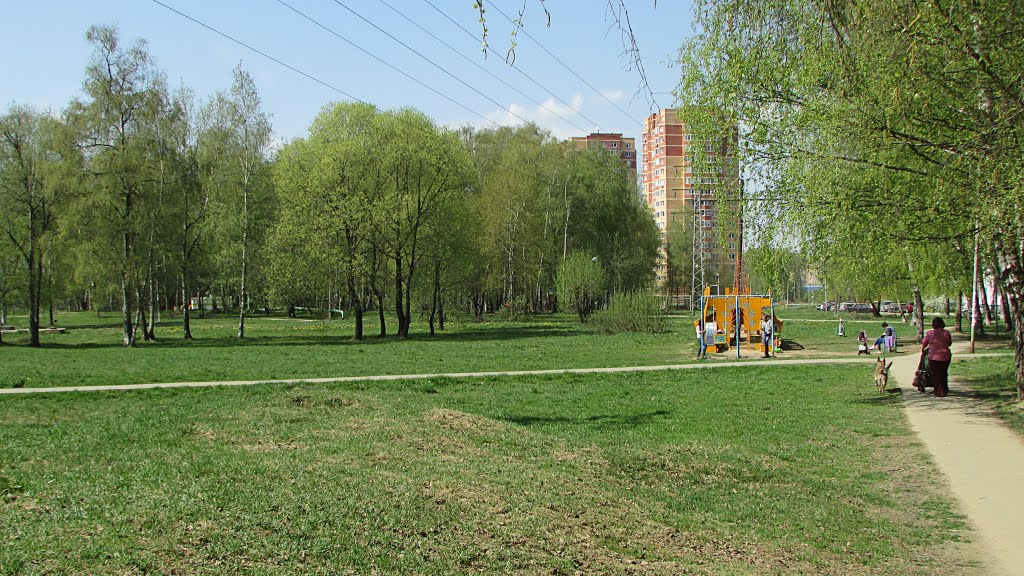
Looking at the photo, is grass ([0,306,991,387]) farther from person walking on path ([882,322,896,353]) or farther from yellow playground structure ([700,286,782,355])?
person walking on path ([882,322,896,353])

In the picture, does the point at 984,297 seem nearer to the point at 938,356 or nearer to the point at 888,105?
the point at 938,356

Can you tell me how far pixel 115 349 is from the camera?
109ft

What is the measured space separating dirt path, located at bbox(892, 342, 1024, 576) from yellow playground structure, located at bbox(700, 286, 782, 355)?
13.1 m

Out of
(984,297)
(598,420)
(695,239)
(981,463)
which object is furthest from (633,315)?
(695,239)

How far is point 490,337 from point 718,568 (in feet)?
117

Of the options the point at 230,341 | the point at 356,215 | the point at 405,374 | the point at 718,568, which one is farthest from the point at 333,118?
the point at 718,568

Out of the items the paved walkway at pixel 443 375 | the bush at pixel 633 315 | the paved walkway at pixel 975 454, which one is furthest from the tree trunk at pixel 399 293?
the paved walkway at pixel 975 454

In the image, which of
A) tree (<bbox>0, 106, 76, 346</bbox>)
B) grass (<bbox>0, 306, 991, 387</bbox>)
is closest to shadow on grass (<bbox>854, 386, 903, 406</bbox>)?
grass (<bbox>0, 306, 991, 387</bbox>)

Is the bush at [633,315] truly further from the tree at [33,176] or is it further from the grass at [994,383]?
the tree at [33,176]

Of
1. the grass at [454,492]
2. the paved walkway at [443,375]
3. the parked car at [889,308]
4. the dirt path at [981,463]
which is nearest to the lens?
the grass at [454,492]

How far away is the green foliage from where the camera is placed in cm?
5484

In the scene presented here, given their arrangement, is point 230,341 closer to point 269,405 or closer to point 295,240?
point 295,240

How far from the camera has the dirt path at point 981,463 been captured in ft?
21.0

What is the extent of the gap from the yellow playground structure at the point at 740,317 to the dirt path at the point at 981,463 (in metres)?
13.1
